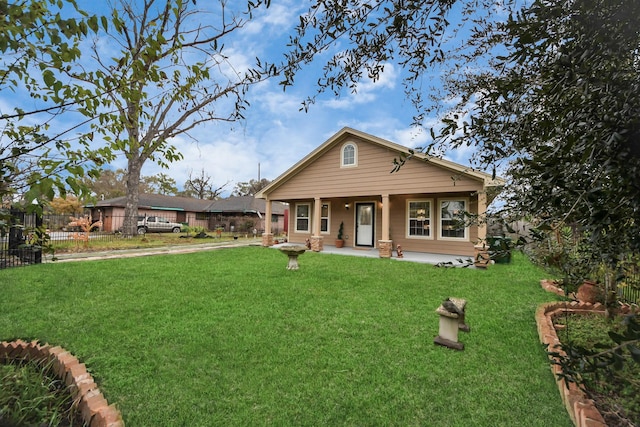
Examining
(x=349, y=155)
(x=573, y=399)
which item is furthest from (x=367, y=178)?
(x=573, y=399)

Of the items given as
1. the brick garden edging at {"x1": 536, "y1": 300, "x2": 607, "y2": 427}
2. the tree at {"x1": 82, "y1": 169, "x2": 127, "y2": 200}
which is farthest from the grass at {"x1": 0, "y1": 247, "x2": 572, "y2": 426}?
the tree at {"x1": 82, "y1": 169, "x2": 127, "y2": 200}

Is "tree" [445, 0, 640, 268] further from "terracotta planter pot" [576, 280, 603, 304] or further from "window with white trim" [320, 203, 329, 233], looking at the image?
"window with white trim" [320, 203, 329, 233]

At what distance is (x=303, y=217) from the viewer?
15.0 metres

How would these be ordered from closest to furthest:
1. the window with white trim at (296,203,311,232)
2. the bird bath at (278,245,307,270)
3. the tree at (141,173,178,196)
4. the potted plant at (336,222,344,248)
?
the bird bath at (278,245,307,270) < the potted plant at (336,222,344,248) < the window with white trim at (296,203,311,232) < the tree at (141,173,178,196)

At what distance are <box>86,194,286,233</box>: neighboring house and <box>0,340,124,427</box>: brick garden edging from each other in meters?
22.1

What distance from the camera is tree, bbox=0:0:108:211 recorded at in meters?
1.38

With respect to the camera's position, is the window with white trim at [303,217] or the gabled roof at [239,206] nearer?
the window with white trim at [303,217]

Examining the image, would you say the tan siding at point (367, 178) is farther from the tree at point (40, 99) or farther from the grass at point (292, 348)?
the tree at point (40, 99)

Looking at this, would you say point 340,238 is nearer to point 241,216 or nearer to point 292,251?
point 292,251

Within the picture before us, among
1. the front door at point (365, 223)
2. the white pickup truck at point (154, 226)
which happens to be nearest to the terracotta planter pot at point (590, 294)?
the front door at point (365, 223)

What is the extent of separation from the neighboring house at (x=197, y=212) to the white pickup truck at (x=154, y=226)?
2.73 m

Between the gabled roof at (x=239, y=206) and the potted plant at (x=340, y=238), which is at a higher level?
the gabled roof at (x=239, y=206)

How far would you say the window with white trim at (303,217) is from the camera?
14.7 m

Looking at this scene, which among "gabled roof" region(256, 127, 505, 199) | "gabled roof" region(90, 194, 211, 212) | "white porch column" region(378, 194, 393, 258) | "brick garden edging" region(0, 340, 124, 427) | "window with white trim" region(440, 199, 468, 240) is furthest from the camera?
"gabled roof" region(90, 194, 211, 212)
